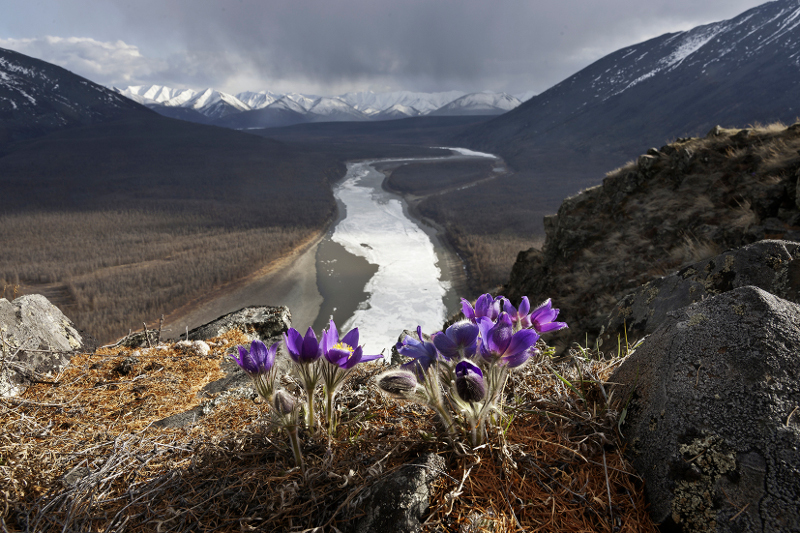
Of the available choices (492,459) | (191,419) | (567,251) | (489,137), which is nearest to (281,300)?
(567,251)

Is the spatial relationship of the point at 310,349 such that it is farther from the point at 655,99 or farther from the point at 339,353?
the point at 655,99

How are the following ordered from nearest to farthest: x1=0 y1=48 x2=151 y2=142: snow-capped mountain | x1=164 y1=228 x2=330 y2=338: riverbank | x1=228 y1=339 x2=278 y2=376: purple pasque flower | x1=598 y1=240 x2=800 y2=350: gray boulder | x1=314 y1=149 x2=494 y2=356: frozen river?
x1=228 y1=339 x2=278 y2=376: purple pasque flower < x1=598 y1=240 x2=800 y2=350: gray boulder < x1=314 y1=149 x2=494 y2=356: frozen river < x1=164 y1=228 x2=330 y2=338: riverbank < x1=0 y1=48 x2=151 y2=142: snow-capped mountain

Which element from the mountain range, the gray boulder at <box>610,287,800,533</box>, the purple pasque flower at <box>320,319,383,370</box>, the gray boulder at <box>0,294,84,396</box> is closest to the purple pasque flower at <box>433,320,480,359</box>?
the purple pasque flower at <box>320,319,383,370</box>

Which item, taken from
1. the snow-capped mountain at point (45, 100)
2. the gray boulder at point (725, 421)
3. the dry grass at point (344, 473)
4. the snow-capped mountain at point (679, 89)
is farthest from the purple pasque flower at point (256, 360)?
the snow-capped mountain at point (45, 100)

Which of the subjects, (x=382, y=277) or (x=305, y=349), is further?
(x=382, y=277)

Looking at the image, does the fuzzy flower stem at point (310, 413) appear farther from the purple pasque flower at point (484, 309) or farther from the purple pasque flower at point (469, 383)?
the purple pasque flower at point (484, 309)

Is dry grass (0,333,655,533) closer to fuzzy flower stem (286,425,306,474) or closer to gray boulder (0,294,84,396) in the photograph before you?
fuzzy flower stem (286,425,306,474)

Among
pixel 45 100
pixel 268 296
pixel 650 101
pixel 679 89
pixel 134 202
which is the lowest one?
pixel 268 296

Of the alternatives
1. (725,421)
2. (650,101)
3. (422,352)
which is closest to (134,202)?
(422,352)
